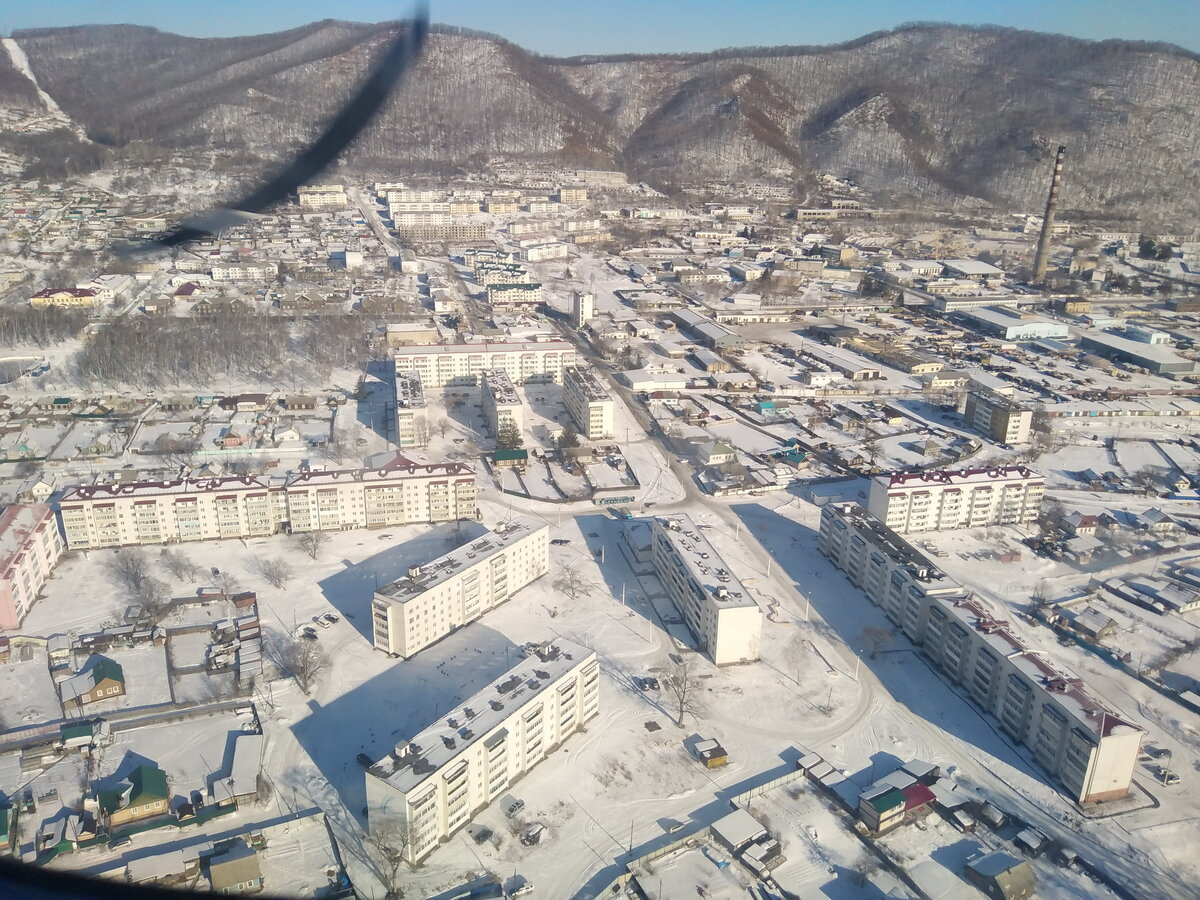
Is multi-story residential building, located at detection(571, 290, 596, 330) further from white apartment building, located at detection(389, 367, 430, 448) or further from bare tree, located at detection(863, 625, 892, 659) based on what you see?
bare tree, located at detection(863, 625, 892, 659)

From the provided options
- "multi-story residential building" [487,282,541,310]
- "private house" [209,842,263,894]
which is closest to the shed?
"private house" [209,842,263,894]

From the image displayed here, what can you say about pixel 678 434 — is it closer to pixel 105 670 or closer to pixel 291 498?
pixel 291 498

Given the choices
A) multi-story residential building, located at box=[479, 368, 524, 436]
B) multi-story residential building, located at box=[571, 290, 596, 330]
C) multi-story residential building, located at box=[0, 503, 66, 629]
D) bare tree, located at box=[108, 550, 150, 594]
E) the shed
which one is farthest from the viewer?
multi-story residential building, located at box=[571, 290, 596, 330]

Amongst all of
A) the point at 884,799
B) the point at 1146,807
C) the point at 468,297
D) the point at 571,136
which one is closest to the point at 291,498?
the point at 884,799

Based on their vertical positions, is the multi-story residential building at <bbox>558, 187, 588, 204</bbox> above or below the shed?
above

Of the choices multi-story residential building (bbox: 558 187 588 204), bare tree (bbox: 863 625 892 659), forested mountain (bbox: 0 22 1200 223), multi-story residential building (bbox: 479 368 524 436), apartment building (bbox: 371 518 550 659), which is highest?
forested mountain (bbox: 0 22 1200 223)

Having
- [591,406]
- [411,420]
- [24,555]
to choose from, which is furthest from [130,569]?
[591,406]

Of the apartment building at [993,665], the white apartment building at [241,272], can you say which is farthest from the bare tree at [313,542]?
the white apartment building at [241,272]
